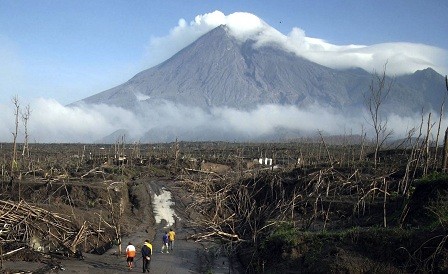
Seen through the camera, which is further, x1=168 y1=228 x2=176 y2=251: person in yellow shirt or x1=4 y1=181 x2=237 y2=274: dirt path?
x1=168 y1=228 x2=176 y2=251: person in yellow shirt

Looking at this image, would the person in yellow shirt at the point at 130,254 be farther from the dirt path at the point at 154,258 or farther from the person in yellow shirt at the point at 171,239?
the person in yellow shirt at the point at 171,239

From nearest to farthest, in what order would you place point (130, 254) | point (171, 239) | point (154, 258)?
point (130, 254) < point (154, 258) < point (171, 239)

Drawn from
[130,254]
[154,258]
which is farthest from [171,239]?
[130,254]

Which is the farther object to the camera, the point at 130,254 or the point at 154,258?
the point at 154,258

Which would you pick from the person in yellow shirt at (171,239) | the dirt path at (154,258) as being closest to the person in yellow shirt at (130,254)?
the dirt path at (154,258)

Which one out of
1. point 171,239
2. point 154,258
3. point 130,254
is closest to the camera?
point 130,254

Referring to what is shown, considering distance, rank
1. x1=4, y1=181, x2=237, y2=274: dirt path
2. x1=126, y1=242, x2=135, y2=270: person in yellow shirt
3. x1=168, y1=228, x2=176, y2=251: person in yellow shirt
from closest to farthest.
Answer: x1=4, y1=181, x2=237, y2=274: dirt path < x1=126, y1=242, x2=135, y2=270: person in yellow shirt < x1=168, y1=228, x2=176, y2=251: person in yellow shirt

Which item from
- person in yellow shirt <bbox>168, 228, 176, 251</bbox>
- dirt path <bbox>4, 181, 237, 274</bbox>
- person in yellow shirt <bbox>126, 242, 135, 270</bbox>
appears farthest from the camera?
person in yellow shirt <bbox>168, 228, 176, 251</bbox>

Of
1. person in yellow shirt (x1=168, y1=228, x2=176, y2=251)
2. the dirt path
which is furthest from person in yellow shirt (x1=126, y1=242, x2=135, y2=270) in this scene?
person in yellow shirt (x1=168, y1=228, x2=176, y2=251)

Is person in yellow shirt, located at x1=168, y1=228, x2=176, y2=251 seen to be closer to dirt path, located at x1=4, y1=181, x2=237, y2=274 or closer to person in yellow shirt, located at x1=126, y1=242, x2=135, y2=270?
dirt path, located at x1=4, y1=181, x2=237, y2=274

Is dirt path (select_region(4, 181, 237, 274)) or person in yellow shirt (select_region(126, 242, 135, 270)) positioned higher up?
person in yellow shirt (select_region(126, 242, 135, 270))

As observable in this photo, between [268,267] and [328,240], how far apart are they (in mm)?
2878

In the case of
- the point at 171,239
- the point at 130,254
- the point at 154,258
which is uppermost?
the point at 130,254

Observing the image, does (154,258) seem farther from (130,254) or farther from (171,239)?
(130,254)
